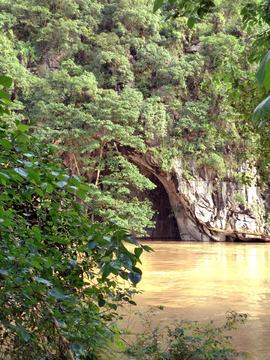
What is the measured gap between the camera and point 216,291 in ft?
16.6

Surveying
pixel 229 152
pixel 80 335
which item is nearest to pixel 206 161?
pixel 229 152

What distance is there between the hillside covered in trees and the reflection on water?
447cm

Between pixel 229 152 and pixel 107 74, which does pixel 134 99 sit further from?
pixel 229 152

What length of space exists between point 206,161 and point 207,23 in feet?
24.7

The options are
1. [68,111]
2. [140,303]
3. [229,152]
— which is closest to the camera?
[140,303]

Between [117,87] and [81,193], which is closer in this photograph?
[81,193]

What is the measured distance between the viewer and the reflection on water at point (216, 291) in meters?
3.10

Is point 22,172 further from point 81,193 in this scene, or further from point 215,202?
point 215,202

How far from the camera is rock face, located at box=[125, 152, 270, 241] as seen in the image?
562 inches

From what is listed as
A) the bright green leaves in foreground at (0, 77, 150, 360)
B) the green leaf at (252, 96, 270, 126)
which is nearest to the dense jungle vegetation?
the bright green leaves in foreground at (0, 77, 150, 360)

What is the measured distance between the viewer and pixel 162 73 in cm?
1403

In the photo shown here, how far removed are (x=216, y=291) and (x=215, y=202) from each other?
10.1 meters

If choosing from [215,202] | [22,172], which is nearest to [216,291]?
[22,172]

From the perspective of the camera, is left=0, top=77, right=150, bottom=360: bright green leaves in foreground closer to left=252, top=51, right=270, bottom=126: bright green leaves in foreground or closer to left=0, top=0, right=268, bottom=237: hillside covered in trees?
left=252, top=51, right=270, bottom=126: bright green leaves in foreground
